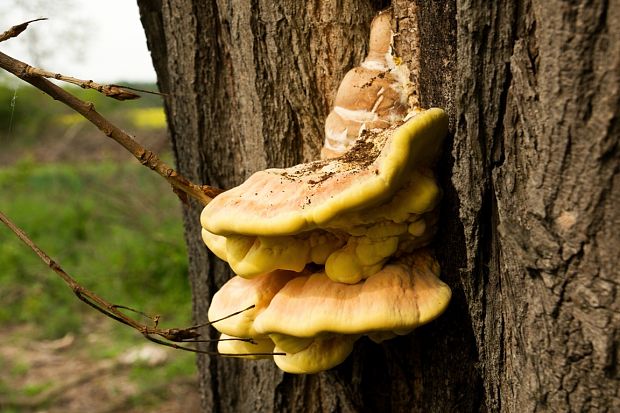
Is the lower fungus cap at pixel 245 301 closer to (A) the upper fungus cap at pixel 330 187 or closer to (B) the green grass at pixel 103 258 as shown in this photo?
(A) the upper fungus cap at pixel 330 187

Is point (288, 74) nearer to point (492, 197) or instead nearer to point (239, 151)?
point (239, 151)

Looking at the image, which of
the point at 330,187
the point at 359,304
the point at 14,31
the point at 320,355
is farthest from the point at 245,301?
the point at 14,31

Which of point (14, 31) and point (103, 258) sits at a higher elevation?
point (14, 31)

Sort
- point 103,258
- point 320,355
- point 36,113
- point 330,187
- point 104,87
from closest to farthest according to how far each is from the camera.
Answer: point 330,187 → point 104,87 → point 320,355 → point 103,258 → point 36,113

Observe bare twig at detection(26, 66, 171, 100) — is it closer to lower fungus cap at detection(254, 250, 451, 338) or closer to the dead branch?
the dead branch

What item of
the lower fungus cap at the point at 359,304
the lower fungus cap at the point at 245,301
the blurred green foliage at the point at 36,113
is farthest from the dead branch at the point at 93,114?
the blurred green foliage at the point at 36,113

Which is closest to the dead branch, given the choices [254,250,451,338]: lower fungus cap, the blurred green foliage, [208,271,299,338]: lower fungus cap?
[208,271,299,338]: lower fungus cap

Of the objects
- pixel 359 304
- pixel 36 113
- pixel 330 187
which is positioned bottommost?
pixel 36 113

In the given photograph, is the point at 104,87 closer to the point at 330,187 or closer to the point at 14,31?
the point at 14,31
